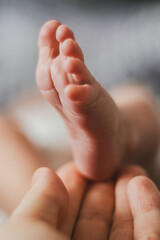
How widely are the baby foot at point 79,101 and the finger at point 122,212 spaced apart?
20mm

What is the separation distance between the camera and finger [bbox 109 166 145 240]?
0.29m

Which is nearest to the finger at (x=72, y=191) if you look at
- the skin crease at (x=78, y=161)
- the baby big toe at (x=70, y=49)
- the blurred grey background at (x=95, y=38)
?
the skin crease at (x=78, y=161)

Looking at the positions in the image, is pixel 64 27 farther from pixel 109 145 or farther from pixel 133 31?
pixel 133 31

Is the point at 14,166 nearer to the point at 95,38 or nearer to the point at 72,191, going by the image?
the point at 72,191

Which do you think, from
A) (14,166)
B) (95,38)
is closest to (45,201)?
(14,166)

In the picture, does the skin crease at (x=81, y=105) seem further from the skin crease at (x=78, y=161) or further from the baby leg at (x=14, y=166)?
the baby leg at (x=14, y=166)

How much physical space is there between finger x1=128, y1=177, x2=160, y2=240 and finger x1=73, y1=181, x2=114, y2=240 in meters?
0.03

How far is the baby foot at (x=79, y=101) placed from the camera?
304 millimetres

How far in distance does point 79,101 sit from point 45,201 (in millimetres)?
100

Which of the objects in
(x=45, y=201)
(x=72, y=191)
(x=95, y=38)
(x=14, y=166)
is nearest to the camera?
(x=45, y=201)

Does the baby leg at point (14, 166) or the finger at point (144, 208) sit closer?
the finger at point (144, 208)

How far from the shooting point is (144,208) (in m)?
0.30

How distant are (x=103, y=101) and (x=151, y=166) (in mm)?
242

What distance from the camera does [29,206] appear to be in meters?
0.26
